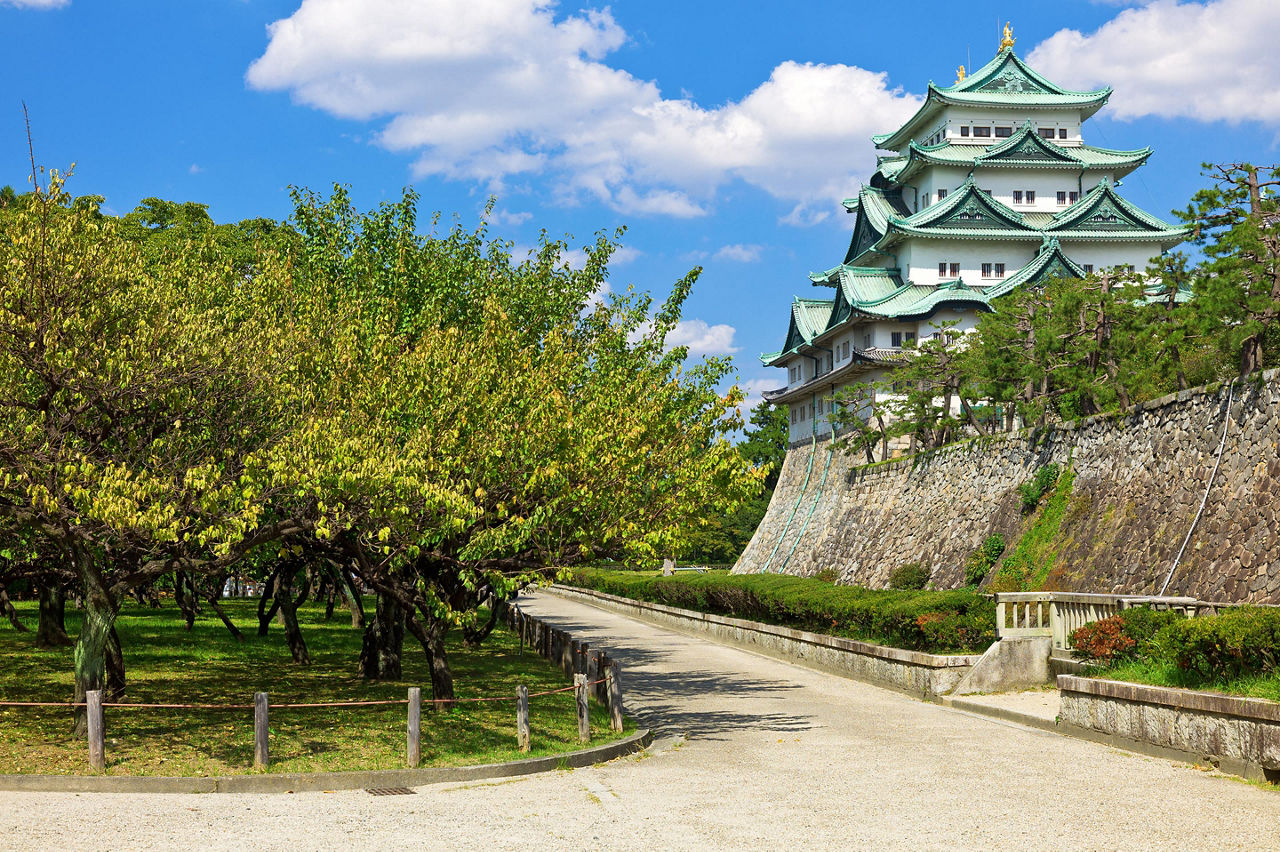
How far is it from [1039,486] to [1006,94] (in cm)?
3914

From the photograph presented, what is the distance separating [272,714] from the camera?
15469 millimetres

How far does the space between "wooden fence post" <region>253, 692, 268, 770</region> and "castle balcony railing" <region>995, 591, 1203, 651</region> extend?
488 inches

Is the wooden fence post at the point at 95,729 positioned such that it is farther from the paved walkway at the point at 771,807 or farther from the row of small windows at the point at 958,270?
the row of small windows at the point at 958,270

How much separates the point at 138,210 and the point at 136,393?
35718 mm

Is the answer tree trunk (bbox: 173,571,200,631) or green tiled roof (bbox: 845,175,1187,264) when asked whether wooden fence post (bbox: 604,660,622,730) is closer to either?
tree trunk (bbox: 173,571,200,631)

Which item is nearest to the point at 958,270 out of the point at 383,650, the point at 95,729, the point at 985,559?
the point at 985,559

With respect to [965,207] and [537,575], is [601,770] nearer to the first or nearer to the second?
[537,575]

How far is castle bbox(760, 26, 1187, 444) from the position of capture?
54094 millimetres

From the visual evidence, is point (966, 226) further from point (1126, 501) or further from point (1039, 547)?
point (1126, 501)

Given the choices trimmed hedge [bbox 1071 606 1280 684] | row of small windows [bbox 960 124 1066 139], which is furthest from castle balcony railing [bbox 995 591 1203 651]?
row of small windows [bbox 960 124 1066 139]

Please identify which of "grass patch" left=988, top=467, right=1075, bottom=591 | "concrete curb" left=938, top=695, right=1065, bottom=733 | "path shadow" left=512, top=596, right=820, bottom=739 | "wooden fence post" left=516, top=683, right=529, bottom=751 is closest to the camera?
"wooden fence post" left=516, top=683, right=529, bottom=751

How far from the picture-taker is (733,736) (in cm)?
1526

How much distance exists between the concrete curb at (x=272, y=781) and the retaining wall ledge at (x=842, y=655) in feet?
31.2

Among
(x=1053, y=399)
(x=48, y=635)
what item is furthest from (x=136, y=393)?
(x=1053, y=399)
